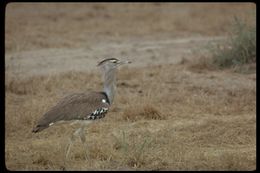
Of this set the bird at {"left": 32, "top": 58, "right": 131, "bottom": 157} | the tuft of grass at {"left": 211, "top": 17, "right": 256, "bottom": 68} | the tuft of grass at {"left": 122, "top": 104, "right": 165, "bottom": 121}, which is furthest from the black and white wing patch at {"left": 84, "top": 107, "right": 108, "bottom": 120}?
the tuft of grass at {"left": 211, "top": 17, "right": 256, "bottom": 68}

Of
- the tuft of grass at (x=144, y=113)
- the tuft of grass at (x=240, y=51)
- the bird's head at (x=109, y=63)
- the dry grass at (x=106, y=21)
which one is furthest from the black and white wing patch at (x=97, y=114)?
the dry grass at (x=106, y=21)

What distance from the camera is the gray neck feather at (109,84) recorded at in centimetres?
666

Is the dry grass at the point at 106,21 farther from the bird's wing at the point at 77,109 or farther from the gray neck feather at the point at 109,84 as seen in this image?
the bird's wing at the point at 77,109

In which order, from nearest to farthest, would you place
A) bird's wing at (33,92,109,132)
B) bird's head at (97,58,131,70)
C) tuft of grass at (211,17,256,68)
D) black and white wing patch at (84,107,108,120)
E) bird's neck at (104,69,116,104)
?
bird's wing at (33,92,109,132), black and white wing patch at (84,107,108,120), bird's neck at (104,69,116,104), bird's head at (97,58,131,70), tuft of grass at (211,17,256,68)

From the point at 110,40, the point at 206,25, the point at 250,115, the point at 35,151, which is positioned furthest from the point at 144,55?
the point at 35,151

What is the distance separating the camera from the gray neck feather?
21.9 ft

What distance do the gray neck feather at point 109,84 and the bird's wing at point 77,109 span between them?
146mm

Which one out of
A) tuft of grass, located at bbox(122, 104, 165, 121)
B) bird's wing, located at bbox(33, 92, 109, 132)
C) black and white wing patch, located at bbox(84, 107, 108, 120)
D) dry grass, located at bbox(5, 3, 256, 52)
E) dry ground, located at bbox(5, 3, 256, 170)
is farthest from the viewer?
dry grass, located at bbox(5, 3, 256, 52)

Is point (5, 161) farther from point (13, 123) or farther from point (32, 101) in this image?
point (32, 101)

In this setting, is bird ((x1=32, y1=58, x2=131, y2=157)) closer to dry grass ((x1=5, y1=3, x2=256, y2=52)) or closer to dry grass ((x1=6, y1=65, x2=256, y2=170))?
dry grass ((x1=6, y1=65, x2=256, y2=170))

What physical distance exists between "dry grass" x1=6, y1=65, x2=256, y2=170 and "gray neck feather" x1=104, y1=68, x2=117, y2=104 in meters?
0.48

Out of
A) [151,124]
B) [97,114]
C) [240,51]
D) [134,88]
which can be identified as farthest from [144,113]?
[240,51]

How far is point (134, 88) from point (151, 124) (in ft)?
6.33

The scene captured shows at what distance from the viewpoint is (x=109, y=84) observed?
670cm
